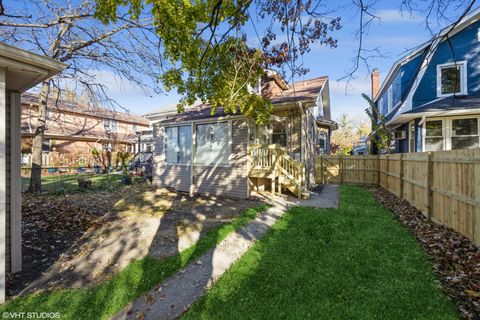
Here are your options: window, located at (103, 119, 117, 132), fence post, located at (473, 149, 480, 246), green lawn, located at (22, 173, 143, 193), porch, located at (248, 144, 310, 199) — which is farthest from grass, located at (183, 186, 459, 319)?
window, located at (103, 119, 117, 132)

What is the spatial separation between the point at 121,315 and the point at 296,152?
895 centimetres

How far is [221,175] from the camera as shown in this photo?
11055 millimetres

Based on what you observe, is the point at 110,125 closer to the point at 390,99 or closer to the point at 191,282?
the point at 390,99

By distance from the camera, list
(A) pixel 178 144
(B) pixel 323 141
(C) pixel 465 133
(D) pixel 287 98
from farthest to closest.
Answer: (B) pixel 323 141, (A) pixel 178 144, (C) pixel 465 133, (D) pixel 287 98

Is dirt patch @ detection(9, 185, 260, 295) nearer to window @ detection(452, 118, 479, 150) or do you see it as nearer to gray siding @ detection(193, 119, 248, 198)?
gray siding @ detection(193, 119, 248, 198)

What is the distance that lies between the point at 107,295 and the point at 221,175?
25.0 ft

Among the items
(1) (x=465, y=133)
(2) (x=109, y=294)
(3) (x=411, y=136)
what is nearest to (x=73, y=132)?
(2) (x=109, y=294)

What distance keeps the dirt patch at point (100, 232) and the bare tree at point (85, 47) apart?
479 centimetres

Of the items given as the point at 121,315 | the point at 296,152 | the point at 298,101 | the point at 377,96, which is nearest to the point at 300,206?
the point at 296,152

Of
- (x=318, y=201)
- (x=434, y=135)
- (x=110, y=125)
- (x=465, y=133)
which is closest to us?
(x=318, y=201)

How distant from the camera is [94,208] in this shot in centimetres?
849

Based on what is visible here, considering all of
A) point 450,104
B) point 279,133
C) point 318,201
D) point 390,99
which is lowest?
point 318,201

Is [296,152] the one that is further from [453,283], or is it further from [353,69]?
[453,283]

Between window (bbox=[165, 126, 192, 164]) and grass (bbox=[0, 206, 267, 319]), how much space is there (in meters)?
7.85
